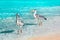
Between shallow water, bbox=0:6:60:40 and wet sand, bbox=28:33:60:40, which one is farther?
shallow water, bbox=0:6:60:40

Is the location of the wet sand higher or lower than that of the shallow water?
lower

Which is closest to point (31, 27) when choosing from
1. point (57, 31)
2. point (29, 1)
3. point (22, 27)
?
point (22, 27)

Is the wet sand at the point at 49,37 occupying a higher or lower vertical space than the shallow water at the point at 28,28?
lower

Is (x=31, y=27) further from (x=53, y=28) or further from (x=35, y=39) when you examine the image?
(x=35, y=39)

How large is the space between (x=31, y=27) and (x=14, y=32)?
0.77 m

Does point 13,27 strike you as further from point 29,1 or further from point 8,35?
point 29,1

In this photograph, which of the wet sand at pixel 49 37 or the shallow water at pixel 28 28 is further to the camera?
the shallow water at pixel 28 28

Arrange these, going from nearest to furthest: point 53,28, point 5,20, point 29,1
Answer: point 53,28
point 5,20
point 29,1

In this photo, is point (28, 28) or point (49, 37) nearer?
point (49, 37)

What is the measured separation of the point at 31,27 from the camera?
8797 millimetres

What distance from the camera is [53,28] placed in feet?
28.0

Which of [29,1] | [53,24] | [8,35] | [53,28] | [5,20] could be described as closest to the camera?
[8,35]

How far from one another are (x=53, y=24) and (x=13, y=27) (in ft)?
4.22

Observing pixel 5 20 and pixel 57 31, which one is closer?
pixel 57 31
